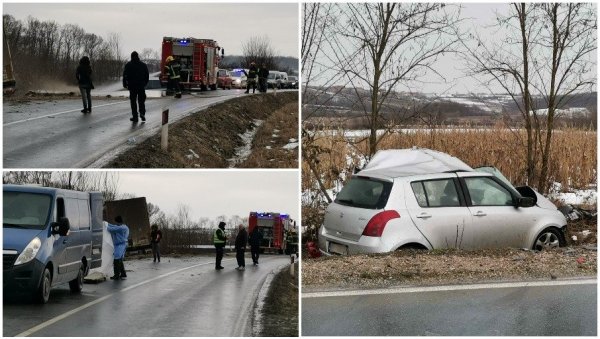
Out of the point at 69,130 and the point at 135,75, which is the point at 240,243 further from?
the point at 135,75

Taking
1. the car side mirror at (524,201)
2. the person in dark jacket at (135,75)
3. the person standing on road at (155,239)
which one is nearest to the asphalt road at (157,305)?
the person standing on road at (155,239)

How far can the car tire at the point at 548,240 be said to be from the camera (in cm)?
1106

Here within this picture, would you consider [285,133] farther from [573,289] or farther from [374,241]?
[573,289]

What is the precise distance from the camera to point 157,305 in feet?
33.3

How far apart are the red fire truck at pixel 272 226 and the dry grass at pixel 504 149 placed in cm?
452

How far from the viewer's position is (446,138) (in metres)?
15.6

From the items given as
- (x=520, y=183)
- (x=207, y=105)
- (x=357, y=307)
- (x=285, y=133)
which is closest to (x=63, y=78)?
(x=207, y=105)

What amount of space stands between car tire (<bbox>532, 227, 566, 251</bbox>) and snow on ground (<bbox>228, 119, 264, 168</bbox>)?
15.9 ft

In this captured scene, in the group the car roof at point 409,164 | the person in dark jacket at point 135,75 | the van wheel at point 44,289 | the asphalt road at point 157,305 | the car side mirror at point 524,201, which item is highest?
the person in dark jacket at point 135,75

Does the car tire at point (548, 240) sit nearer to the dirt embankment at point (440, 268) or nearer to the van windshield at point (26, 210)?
the dirt embankment at point (440, 268)

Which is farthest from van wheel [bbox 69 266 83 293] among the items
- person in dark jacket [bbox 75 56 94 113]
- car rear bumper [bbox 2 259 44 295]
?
person in dark jacket [bbox 75 56 94 113]

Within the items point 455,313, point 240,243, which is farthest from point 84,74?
point 455,313

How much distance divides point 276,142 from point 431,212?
461 cm

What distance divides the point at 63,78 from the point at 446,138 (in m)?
10.5
